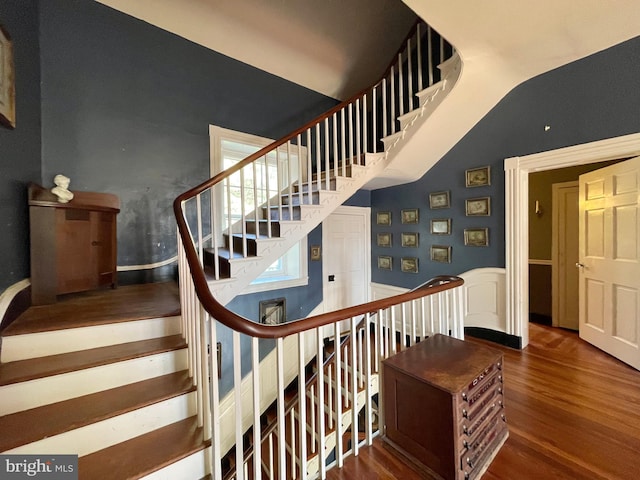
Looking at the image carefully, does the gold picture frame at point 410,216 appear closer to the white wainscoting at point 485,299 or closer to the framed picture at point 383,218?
the framed picture at point 383,218

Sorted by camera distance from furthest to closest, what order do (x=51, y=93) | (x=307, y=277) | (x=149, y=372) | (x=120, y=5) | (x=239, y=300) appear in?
(x=307, y=277) → (x=239, y=300) → (x=120, y=5) → (x=51, y=93) → (x=149, y=372)

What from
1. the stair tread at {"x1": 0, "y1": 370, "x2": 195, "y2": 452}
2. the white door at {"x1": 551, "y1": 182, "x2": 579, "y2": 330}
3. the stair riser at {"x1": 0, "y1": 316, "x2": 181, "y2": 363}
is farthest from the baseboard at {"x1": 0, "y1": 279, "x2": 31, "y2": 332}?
the white door at {"x1": 551, "y1": 182, "x2": 579, "y2": 330}

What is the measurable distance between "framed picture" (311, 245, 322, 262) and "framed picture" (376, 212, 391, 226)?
109 centimetres

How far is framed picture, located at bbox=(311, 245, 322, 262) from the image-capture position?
12.5 ft

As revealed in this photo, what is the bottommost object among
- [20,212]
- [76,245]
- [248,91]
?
[76,245]

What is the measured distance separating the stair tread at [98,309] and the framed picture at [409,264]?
2950 millimetres

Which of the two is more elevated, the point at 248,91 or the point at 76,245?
the point at 248,91

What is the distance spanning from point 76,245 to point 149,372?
125 cm

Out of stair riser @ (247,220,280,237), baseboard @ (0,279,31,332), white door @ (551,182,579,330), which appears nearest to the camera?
baseboard @ (0,279,31,332)

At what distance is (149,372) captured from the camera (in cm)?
150

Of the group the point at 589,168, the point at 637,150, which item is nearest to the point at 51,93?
the point at 637,150

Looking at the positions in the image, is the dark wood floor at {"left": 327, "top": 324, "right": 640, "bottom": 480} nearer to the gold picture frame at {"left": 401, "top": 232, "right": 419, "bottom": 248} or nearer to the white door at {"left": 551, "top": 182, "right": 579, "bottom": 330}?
the white door at {"left": 551, "top": 182, "right": 579, "bottom": 330}

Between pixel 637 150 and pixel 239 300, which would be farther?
pixel 239 300

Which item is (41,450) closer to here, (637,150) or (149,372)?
(149,372)
